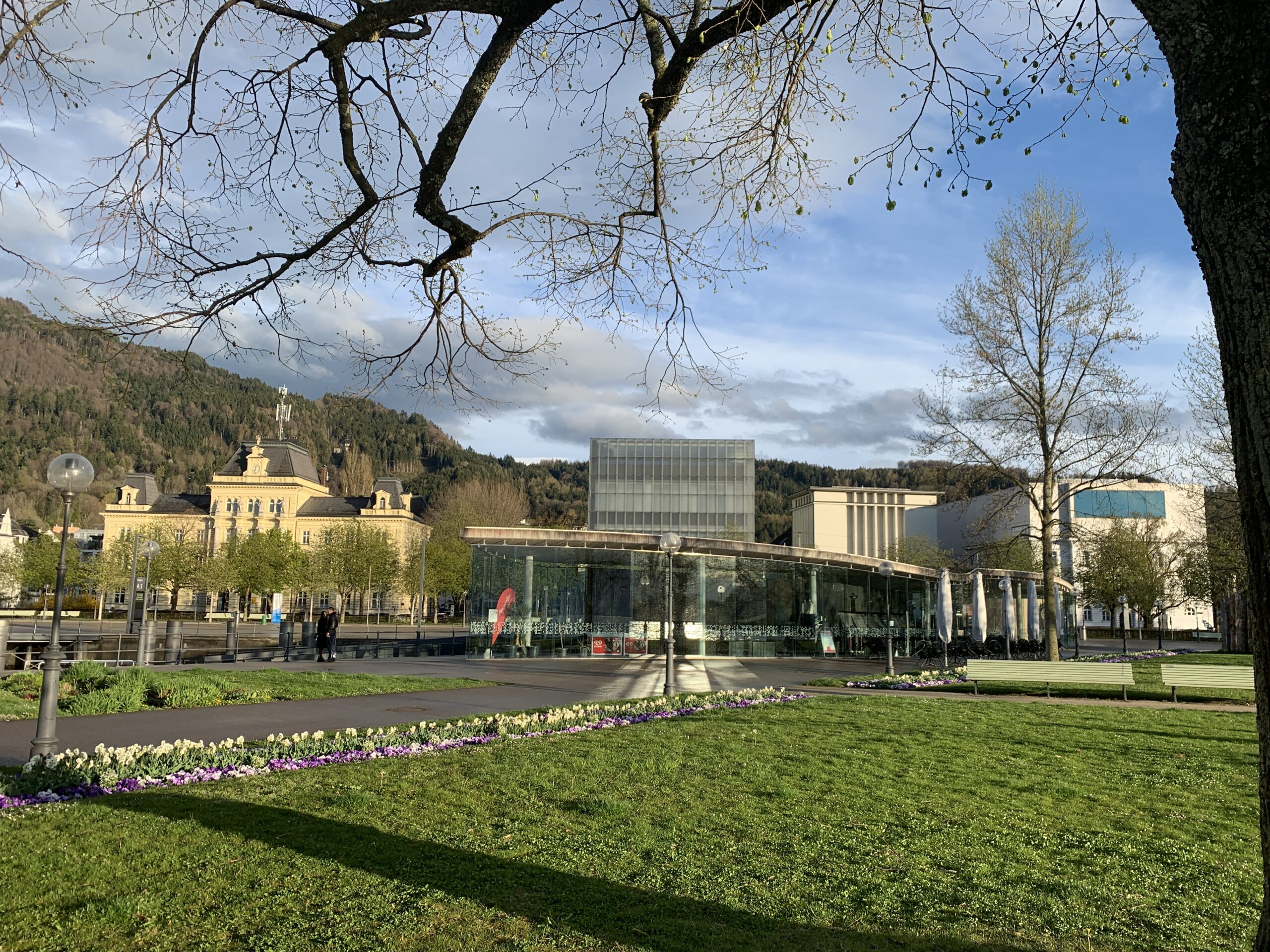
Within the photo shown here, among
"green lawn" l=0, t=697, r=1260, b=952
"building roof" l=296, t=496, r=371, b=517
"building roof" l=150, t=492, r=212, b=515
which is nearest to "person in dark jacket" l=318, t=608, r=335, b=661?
"green lawn" l=0, t=697, r=1260, b=952

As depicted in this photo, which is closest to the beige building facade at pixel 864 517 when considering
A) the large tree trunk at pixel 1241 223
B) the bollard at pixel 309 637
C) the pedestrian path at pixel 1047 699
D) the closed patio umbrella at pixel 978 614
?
the closed patio umbrella at pixel 978 614

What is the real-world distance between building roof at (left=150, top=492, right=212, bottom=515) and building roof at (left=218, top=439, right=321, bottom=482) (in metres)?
3.71

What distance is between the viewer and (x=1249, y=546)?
9.04 ft

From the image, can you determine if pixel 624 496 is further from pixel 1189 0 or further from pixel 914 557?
pixel 1189 0

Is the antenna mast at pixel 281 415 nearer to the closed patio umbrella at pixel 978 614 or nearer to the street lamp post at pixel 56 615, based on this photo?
the closed patio umbrella at pixel 978 614

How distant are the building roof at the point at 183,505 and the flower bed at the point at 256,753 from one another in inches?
3615

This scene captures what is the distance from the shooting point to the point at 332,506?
316 feet

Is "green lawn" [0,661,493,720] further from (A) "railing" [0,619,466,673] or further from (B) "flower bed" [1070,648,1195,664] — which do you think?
(B) "flower bed" [1070,648,1195,664]

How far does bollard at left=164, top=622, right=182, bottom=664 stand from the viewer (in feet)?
77.2

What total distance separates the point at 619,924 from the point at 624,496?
8801 centimetres

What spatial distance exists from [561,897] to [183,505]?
10221 cm

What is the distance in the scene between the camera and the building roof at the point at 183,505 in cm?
9294

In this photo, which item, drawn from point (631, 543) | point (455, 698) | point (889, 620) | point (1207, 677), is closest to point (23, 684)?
point (455, 698)

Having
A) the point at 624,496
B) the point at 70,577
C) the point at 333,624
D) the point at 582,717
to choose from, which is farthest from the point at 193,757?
the point at 624,496
